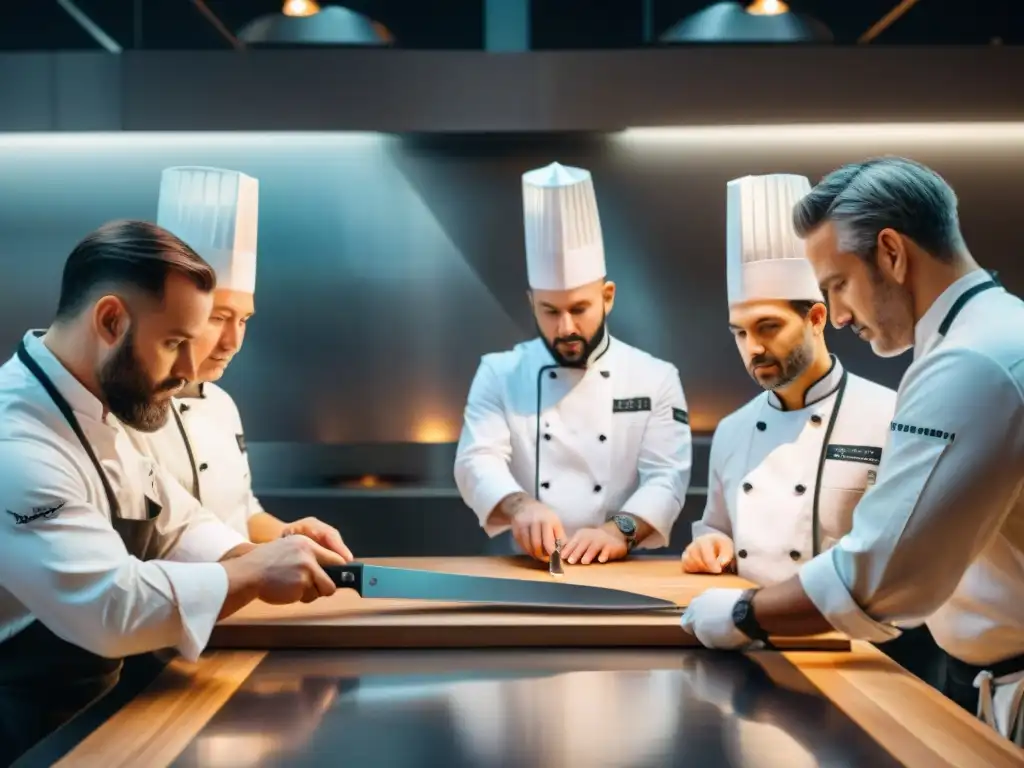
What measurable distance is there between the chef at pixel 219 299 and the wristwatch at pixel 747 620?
1.04 metres

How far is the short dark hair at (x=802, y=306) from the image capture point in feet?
6.29

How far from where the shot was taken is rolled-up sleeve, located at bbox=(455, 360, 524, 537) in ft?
7.47

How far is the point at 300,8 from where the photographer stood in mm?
2992

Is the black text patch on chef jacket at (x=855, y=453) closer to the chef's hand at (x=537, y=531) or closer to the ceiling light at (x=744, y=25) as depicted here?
the chef's hand at (x=537, y=531)

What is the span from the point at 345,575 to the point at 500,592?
0.23 meters

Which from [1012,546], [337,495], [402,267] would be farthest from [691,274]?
[1012,546]

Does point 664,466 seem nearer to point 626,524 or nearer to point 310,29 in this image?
point 626,524

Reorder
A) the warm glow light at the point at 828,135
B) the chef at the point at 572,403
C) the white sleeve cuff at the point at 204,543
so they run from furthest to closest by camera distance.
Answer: the warm glow light at the point at 828,135
the chef at the point at 572,403
the white sleeve cuff at the point at 204,543

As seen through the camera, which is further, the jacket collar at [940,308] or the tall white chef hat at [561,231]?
the tall white chef hat at [561,231]

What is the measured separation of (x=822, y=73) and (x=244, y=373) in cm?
221

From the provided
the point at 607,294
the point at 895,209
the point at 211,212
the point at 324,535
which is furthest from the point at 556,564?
the point at 211,212

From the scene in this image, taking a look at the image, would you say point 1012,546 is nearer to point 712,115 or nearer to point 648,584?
point 648,584

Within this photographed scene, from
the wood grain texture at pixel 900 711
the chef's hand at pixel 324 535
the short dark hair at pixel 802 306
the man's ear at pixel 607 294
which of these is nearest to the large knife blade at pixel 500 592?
the chef's hand at pixel 324 535

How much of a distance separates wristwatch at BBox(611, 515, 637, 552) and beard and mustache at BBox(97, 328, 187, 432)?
40.2 inches
